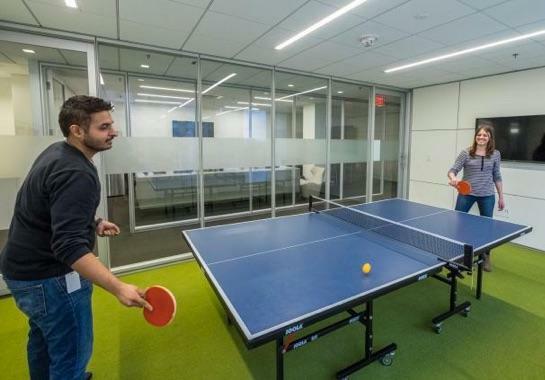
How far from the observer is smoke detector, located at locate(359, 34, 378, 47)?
3090 millimetres

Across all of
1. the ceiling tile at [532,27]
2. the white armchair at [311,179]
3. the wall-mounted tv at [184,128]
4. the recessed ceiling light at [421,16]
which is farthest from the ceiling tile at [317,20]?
the white armchair at [311,179]

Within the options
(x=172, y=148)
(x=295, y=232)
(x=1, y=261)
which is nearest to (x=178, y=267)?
(x=172, y=148)

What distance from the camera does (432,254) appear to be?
1.96 meters

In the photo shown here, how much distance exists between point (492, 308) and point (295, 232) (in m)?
2.05

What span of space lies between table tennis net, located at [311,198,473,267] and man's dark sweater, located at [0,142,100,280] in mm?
1964

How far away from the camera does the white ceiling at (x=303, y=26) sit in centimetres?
247

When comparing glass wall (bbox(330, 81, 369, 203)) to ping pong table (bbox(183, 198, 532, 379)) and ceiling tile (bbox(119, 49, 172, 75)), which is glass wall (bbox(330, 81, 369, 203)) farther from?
ceiling tile (bbox(119, 49, 172, 75))

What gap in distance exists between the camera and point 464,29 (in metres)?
2.93

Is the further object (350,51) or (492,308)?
(350,51)

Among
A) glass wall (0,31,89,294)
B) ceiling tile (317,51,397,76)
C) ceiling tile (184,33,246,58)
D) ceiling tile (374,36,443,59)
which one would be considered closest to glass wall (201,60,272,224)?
ceiling tile (184,33,246,58)

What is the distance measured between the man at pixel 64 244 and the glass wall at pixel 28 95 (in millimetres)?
Answer: 2211

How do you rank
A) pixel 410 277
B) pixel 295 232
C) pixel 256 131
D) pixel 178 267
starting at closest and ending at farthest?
pixel 410 277
pixel 295 232
pixel 178 267
pixel 256 131

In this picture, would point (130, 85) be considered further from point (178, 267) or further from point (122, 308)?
point (122, 308)

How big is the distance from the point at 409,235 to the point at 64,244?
217 centimetres
